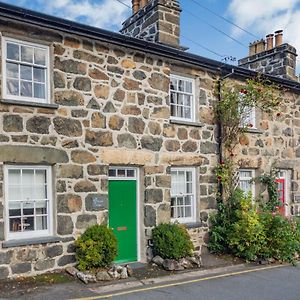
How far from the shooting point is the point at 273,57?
15617 millimetres

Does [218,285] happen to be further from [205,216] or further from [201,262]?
[205,216]

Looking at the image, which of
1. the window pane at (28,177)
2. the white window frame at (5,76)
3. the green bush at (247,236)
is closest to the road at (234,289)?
the green bush at (247,236)

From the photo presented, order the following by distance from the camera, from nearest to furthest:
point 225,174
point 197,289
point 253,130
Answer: point 197,289 → point 225,174 → point 253,130

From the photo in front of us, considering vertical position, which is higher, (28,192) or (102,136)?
(102,136)

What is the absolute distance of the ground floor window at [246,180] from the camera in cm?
1302

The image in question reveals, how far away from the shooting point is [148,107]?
10.5 meters

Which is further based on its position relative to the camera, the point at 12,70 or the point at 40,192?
the point at 40,192

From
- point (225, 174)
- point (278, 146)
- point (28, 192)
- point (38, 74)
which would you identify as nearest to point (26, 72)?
point (38, 74)

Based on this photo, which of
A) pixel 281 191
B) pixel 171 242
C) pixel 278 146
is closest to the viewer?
pixel 171 242

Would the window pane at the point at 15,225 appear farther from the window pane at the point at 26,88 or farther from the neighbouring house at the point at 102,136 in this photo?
the window pane at the point at 26,88

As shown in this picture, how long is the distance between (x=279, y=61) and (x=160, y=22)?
5.99 m

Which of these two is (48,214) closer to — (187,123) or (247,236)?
(187,123)

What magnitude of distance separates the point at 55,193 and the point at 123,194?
77.1 inches

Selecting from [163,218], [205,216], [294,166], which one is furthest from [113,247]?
[294,166]
